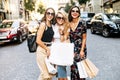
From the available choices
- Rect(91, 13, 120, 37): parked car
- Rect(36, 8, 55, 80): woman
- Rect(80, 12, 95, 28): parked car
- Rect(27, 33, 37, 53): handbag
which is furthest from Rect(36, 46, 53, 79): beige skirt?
Rect(80, 12, 95, 28): parked car

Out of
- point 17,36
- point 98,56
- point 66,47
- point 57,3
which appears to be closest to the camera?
point 66,47

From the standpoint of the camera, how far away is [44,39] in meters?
4.83

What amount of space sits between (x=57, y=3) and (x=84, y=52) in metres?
116

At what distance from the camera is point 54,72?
4758 mm

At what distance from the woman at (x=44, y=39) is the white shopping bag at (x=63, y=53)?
0.49 ft

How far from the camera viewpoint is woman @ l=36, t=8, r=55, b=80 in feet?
15.6

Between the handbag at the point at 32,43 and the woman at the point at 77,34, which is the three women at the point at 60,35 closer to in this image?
the woman at the point at 77,34

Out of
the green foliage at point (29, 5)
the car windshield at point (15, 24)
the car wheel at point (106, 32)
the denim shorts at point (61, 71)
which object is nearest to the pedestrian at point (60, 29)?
the denim shorts at point (61, 71)

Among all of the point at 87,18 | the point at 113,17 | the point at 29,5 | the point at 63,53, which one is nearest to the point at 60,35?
the point at 63,53

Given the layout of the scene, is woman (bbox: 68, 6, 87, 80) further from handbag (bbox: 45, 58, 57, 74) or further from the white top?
handbag (bbox: 45, 58, 57, 74)

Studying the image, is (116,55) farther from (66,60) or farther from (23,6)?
(23,6)

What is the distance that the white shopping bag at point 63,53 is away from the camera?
4.63 meters

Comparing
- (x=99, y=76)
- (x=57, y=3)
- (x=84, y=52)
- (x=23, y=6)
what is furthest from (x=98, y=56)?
(x=57, y=3)

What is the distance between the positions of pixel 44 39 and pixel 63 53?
0.42m
